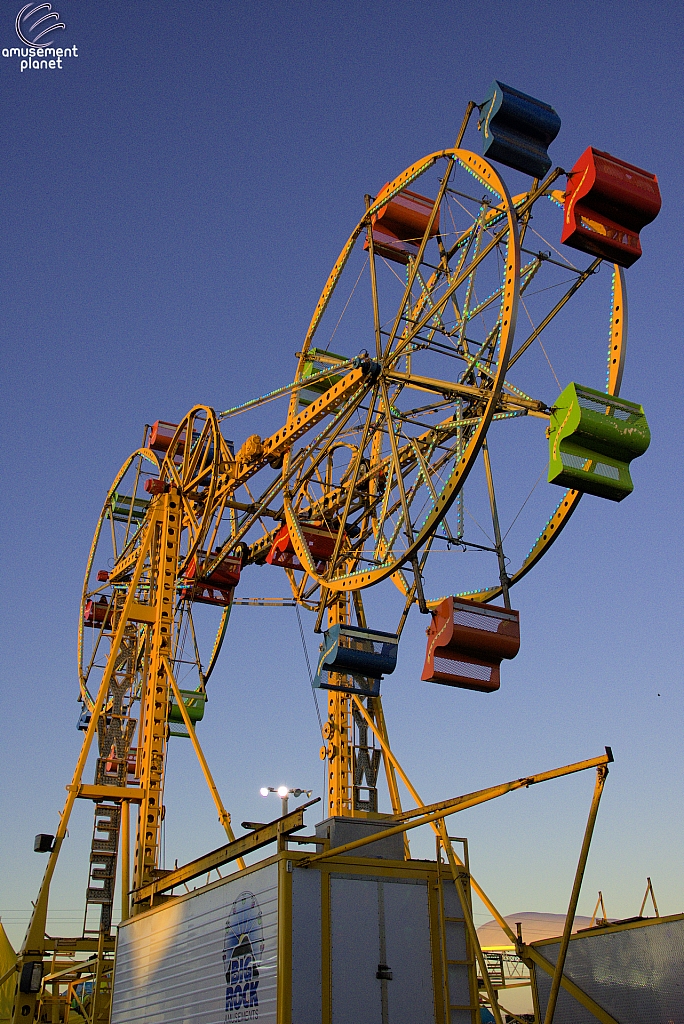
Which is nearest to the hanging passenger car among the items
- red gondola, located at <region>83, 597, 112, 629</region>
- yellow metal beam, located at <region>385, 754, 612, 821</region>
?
yellow metal beam, located at <region>385, 754, 612, 821</region>

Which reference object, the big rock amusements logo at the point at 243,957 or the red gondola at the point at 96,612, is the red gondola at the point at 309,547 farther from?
the big rock amusements logo at the point at 243,957

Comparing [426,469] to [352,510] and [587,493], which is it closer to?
[587,493]

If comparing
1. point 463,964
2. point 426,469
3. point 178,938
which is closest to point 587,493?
point 426,469

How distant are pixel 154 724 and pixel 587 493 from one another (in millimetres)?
11616

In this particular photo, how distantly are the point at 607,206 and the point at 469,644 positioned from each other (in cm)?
709

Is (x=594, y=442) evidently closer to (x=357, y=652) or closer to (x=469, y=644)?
(x=469, y=644)

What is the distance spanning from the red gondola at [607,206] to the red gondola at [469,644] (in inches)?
234

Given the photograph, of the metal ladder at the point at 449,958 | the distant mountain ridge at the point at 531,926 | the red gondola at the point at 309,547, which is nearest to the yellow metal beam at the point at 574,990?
the metal ladder at the point at 449,958

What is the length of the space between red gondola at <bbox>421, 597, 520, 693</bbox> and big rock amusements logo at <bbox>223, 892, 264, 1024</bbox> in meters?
5.09

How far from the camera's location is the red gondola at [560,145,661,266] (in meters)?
15.1

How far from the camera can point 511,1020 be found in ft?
61.1

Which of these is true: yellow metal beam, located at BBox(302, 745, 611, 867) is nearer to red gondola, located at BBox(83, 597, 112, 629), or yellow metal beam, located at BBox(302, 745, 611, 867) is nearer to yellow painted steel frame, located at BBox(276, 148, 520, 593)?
yellow painted steel frame, located at BBox(276, 148, 520, 593)

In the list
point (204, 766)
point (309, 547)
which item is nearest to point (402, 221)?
point (309, 547)

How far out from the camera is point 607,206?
1519 cm
